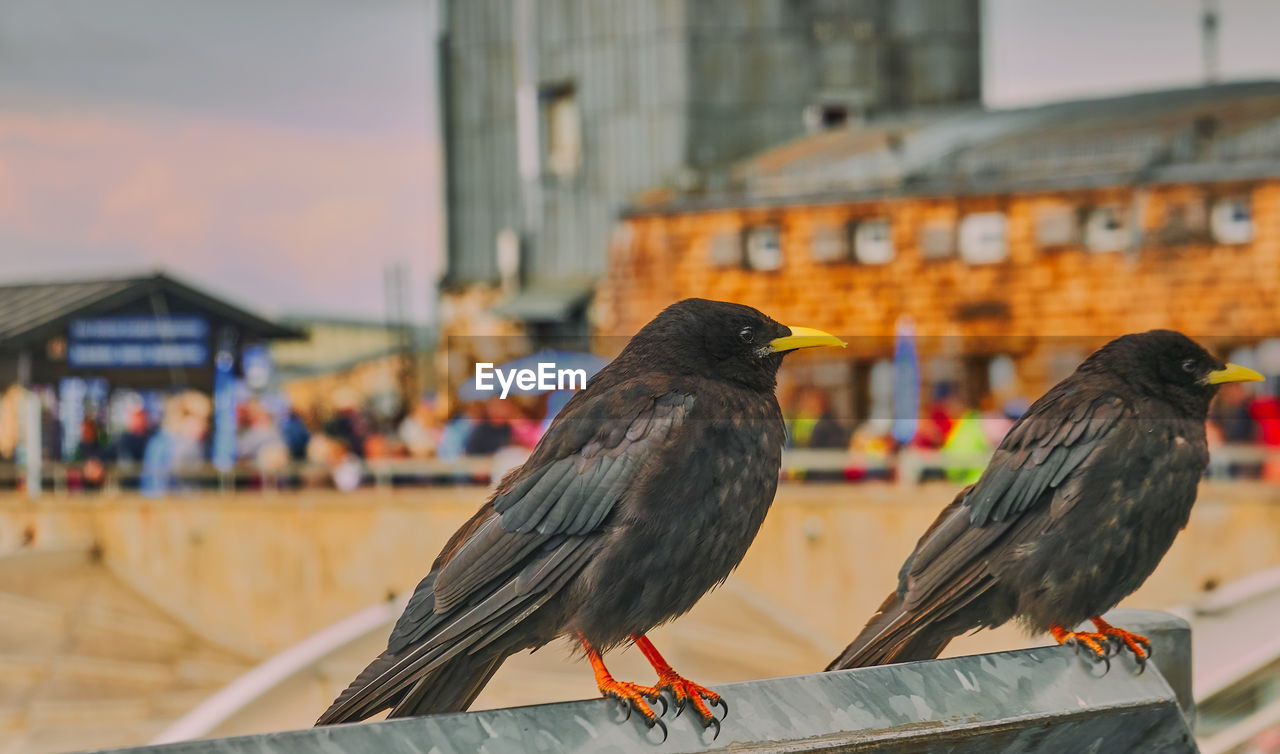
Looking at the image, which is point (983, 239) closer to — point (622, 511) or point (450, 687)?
point (622, 511)

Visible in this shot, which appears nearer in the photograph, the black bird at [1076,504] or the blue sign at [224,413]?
the black bird at [1076,504]

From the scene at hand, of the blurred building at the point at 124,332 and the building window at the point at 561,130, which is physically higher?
the building window at the point at 561,130

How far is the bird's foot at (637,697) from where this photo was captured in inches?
86.6

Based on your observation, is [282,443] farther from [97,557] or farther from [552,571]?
[552,571]

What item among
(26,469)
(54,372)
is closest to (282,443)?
(26,469)

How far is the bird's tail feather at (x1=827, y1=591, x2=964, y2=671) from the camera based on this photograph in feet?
10.1

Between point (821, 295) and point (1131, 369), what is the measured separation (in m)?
20.0

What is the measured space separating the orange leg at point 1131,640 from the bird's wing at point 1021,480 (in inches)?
10.2

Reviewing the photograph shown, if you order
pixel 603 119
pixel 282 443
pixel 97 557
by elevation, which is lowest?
pixel 97 557

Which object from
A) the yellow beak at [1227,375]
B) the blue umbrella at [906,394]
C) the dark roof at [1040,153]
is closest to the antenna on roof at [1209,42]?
the dark roof at [1040,153]

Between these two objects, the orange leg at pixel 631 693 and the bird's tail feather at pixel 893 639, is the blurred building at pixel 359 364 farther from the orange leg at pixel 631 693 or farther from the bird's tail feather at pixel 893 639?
the orange leg at pixel 631 693

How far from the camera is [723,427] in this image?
284 cm

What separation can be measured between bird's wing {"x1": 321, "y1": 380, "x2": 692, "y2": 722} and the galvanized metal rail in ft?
1.71

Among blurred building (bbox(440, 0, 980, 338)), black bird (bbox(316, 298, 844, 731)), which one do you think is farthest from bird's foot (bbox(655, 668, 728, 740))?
blurred building (bbox(440, 0, 980, 338))
